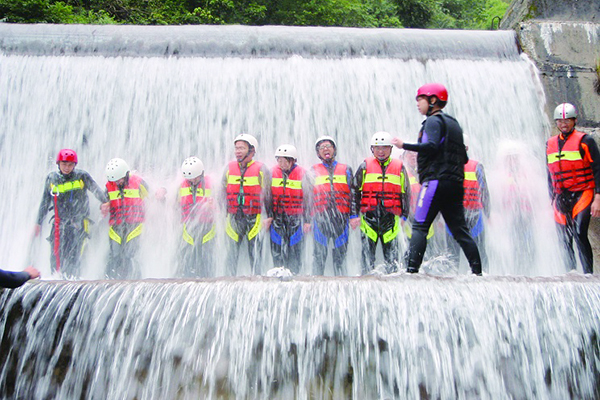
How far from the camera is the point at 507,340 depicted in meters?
4.09

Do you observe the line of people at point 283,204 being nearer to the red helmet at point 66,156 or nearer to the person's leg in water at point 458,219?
the red helmet at point 66,156

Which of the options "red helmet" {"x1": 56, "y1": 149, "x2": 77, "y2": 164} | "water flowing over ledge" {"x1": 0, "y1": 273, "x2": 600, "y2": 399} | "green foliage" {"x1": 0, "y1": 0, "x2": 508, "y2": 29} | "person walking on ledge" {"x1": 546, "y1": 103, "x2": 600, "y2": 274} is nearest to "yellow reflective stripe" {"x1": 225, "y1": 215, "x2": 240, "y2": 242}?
"red helmet" {"x1": 56, "y1": 149, "x2": 77, "y2": 164}

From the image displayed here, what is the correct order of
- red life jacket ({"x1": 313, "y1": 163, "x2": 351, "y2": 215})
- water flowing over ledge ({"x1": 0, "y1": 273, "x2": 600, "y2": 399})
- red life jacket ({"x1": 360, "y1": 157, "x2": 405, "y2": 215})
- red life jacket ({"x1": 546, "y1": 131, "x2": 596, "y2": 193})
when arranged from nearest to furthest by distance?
water flowing over ledge ({"x1": 0, "y1": 273, "x2": 600, "y2": 399}) < red life jacket ({"x1": 546, "y1": 131, "x2": 596, "y2": 193}) < red life jacket ({"x1": 360, "y1": 157, "x2": 405, "y2": 215}) < red life jacket ({"x1": 313, "y1": 163, "x2": 351, "y2": 215})

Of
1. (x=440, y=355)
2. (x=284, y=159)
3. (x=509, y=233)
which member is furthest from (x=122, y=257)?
(x=509, y=233)

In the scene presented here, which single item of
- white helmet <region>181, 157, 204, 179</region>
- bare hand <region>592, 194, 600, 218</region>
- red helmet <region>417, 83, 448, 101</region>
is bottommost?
bare hand <region>592, 194, 600, 218</region>

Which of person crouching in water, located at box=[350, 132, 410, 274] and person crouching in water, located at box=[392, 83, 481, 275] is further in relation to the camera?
person crouching in water, located at box=[350, 132, 410, 274]

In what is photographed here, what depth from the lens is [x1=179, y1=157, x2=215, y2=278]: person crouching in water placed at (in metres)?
6.79

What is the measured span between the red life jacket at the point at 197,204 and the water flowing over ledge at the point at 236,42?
2982 millimetres

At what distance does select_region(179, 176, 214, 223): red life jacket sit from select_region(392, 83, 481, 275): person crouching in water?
110 inches

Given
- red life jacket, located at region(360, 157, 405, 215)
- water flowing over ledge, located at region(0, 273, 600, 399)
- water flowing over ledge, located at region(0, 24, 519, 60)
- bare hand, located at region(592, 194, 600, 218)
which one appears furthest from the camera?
water flowing over ledge, located at region(0, 24, 519, 60)

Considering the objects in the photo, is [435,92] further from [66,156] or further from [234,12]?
[234,12]

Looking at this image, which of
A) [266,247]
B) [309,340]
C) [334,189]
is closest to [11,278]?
[309,340]

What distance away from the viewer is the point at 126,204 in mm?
6895

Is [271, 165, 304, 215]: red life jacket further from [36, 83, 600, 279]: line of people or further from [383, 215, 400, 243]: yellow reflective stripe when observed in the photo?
[383, 215, 400, 243]: yellow reflective stripe
